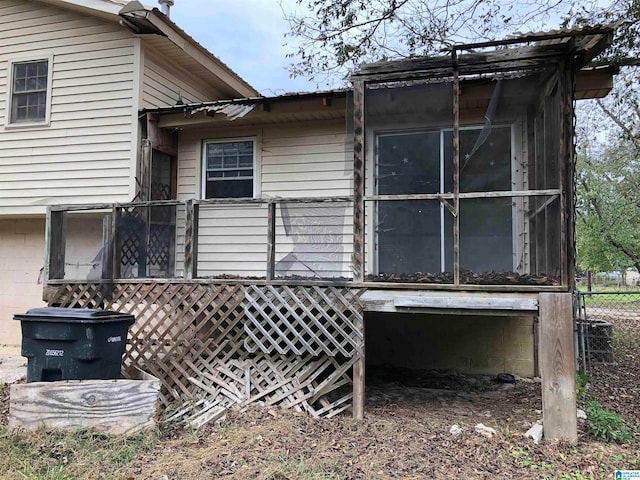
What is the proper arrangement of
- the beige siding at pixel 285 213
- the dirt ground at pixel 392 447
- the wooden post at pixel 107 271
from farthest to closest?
the wooden post at pixel 107 271, the beige siding at pixel 285 213, the dirt ground at pixel 392 447

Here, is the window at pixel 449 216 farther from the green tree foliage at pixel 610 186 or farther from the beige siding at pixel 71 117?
the green tree foliage at pixel 610 186

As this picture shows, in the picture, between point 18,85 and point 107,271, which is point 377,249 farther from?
point 18,85

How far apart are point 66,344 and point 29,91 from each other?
584 cm

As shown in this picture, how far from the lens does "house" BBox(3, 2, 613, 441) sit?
4629mm

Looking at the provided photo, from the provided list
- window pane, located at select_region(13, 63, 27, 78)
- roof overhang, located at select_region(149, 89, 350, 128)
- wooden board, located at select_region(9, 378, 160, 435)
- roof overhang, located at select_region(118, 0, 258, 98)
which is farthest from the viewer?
window pane, located at select_region(13, 63, 27, 78)

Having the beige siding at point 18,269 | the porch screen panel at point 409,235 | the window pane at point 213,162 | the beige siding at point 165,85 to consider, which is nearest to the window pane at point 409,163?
the porch screen panel at point 409,235

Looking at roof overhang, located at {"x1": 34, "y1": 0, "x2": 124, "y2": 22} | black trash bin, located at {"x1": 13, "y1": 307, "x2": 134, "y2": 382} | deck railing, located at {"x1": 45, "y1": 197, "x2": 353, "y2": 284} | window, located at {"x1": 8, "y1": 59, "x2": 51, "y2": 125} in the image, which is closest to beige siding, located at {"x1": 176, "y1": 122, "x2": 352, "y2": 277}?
deck railing, located at {"x1": 45, "y1": 197, "x2": 353, "y2": 284}

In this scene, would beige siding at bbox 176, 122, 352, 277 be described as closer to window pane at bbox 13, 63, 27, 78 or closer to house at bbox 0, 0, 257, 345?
house at bbox 0, 0, 257, 345

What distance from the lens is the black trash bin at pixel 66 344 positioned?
4.67 metres

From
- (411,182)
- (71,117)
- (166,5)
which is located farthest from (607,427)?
(166,5)

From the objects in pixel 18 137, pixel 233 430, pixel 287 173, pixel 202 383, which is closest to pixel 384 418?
pixel 233 430

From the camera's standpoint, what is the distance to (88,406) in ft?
14.3

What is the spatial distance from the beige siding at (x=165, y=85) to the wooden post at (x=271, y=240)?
3.68m

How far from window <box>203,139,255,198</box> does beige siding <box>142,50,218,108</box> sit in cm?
115
